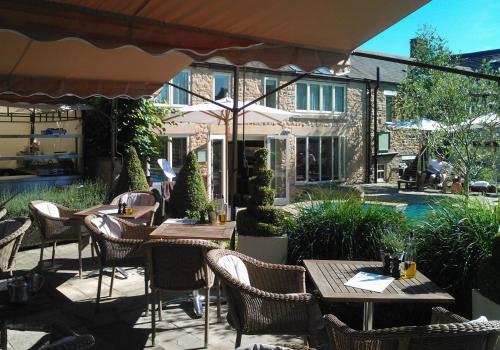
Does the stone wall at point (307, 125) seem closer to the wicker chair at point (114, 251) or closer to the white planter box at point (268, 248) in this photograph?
the white planter box at point (268, 248)

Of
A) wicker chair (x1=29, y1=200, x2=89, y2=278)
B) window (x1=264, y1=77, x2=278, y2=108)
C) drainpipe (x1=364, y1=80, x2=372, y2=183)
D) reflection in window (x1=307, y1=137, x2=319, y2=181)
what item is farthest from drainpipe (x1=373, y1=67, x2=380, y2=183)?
wicker chair (x1=29, y1=200, x2=89, y2=278)

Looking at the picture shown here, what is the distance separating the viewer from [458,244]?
13.5 ft

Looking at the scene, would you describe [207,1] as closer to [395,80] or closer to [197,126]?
[197,126]

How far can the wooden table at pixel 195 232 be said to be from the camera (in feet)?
14.3

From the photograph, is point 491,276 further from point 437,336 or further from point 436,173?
point 436,173

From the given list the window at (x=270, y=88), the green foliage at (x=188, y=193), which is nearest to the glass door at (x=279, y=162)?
the window at (x=270, y=88)

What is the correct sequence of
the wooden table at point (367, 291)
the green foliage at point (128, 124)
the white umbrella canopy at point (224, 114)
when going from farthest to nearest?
the white umbrella canopy at point (224, 114) < the green foliage at point (128, 124) < the wooden table at point (367, 291)

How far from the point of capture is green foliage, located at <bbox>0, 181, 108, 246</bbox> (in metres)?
7.13

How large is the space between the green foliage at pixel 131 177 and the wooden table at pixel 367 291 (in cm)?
534

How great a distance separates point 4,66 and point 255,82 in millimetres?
12184

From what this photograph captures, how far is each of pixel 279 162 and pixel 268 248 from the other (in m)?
11.4

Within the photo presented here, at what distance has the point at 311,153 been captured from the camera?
19.1 meters

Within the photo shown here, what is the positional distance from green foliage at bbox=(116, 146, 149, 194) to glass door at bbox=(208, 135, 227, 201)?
6329mm

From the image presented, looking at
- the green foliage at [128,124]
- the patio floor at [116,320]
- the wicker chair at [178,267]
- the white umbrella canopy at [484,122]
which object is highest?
the white umbrella canopy at [484,122]
